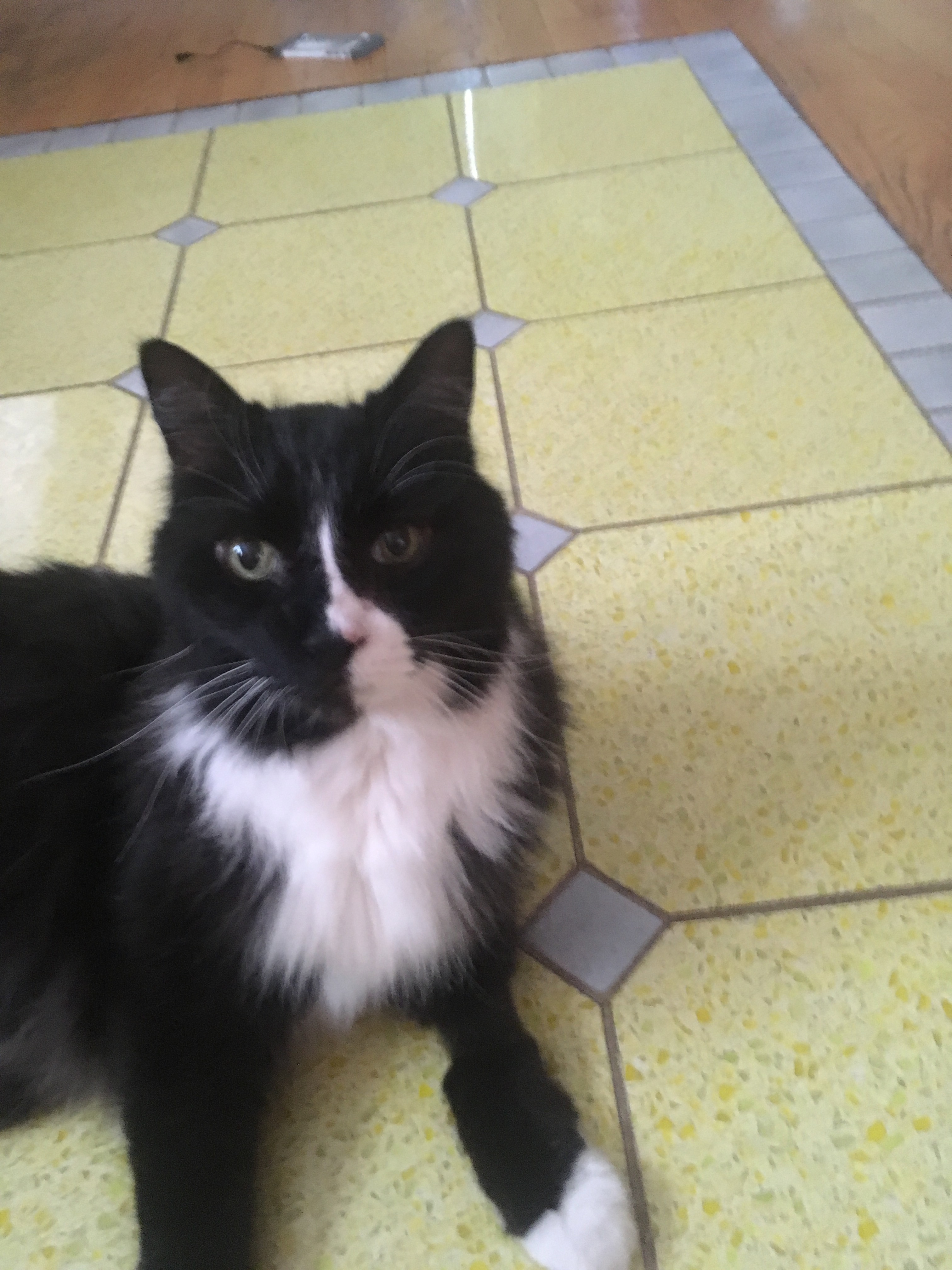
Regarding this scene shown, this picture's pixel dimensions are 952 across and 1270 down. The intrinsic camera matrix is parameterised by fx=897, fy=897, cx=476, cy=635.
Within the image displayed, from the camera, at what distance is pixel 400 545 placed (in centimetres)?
73

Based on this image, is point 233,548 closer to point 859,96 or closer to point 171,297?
point 171,297

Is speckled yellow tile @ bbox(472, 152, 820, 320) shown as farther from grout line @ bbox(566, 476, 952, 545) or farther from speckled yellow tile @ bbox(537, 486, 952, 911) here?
speckled yellow tile @ bbox(537, 486, 952, 911)

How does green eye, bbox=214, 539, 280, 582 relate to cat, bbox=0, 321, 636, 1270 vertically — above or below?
above

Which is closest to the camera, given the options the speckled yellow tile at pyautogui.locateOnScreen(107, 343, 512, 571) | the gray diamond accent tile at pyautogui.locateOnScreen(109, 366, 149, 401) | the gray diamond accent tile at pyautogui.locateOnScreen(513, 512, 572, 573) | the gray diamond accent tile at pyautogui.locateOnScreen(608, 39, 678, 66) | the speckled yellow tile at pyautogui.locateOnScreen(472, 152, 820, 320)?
the gray diamond accent tile at pyautogui.locateOnScreen(513, 512, 572, 573)

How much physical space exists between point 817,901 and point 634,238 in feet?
5.35

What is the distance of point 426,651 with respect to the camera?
717 millimetres

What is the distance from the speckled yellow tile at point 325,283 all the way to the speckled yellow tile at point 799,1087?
1.43 metres

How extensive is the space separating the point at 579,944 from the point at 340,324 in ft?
4.76

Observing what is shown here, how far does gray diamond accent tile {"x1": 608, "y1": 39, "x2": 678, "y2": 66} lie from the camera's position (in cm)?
279

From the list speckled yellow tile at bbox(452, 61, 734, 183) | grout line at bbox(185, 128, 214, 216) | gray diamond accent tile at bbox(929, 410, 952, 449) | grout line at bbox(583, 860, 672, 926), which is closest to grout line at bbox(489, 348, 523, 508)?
grout line at bbox(583, 860, 672, 926)

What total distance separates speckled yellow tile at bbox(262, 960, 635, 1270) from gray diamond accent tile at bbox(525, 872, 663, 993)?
3 centimetres

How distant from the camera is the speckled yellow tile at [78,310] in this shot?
6.31 ft

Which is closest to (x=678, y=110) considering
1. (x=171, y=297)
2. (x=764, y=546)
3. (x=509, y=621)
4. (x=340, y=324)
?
(x=340, y=324)

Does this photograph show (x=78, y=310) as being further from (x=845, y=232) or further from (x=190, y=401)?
(x=845, y=232)
